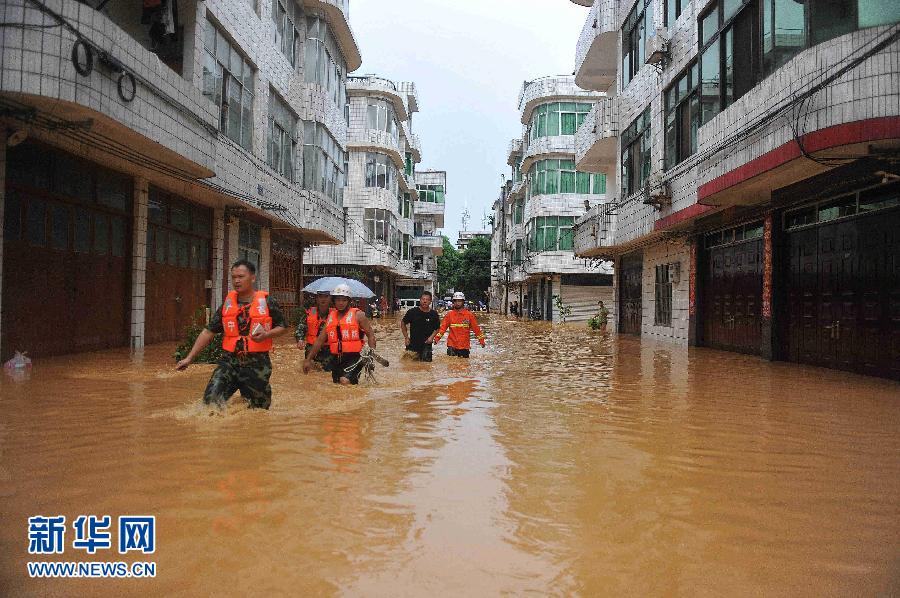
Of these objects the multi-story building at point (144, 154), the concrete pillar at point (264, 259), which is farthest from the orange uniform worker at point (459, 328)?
the concrete pillar at point (264, 259)

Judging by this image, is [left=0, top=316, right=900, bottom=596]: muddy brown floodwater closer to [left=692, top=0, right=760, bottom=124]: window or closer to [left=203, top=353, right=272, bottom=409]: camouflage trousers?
[left=203, top=353, right=272, bottom=409]: camouflage trousers

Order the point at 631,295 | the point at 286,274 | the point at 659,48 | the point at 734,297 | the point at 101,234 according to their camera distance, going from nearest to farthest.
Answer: the point at 101,234 < the point at 734,297 < the point at 659,48 < the point at 286,274 < the point at 631,295

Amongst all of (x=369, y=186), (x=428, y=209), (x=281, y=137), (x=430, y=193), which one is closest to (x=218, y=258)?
(x=281, y=137)

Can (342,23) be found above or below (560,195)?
above

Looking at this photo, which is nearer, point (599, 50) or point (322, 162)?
point (322, 162)

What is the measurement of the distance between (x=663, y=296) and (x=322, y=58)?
557 inches

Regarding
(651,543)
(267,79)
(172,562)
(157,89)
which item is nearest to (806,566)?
(651,543)

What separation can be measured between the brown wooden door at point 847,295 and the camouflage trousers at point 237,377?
9.35 m

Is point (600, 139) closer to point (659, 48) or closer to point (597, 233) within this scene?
point (597, 233)

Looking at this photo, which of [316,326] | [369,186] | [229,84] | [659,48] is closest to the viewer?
[316,326]

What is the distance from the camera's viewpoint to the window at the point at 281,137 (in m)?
19.4

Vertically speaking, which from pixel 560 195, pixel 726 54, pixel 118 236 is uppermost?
pixel 560 195

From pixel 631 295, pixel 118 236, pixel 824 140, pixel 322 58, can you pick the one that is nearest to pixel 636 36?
pixel 631 295

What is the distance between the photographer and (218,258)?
17953 millimetres
